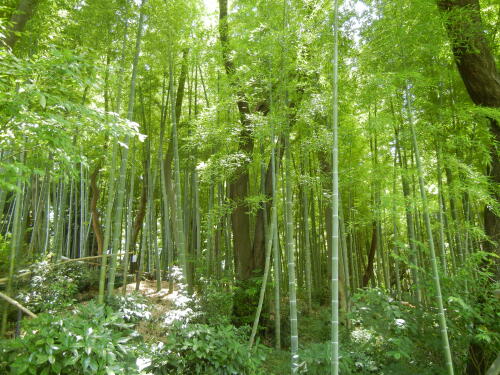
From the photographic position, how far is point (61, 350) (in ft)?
6.07

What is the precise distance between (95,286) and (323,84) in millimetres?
6556

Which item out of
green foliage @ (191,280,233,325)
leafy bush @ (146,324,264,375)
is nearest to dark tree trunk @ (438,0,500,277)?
leafy bush @ (146,324,264,375)

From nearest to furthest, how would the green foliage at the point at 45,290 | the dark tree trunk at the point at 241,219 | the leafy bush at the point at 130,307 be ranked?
the leafy bush at the point at 130,307 → the green foliage at the point at 45,290 → the dark tree trunk at the point at 241,219

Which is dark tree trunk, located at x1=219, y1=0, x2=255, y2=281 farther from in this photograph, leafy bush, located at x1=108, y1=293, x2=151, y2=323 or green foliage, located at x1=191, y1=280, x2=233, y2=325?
leafy bush, located at x1=108, y1=293, x2=151, y2=323

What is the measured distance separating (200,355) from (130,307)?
1.18m

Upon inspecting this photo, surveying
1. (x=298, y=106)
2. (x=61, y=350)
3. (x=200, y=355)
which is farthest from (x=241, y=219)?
(x=61, y=350)

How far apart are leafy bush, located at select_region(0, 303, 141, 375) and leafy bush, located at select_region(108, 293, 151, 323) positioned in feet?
3.63

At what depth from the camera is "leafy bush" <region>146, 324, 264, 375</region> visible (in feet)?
7.98

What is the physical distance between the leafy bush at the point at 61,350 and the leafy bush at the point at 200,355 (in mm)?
426

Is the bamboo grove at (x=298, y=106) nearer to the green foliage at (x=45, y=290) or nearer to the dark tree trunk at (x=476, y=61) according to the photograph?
the dark tree trunk at (x=476, y=61)

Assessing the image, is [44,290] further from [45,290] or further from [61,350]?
[61,350]

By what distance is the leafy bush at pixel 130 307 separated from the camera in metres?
3.13

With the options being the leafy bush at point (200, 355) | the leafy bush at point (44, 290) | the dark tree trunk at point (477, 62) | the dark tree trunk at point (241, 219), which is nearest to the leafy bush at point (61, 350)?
the leafy bush at point (200, 355)

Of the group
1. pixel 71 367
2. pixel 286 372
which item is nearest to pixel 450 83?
pixel 286 372
